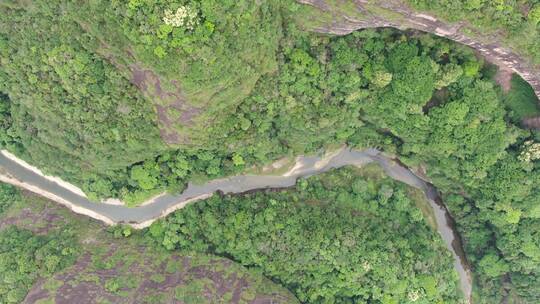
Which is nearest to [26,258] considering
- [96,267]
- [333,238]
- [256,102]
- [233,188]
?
[96,267]

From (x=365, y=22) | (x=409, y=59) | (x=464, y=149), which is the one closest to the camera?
(x=365, y=22)

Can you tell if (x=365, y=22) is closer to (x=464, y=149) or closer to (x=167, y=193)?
(x=464, y=149)

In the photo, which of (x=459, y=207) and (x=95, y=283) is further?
(x=459, y=207)

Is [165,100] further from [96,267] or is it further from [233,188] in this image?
[96,267]

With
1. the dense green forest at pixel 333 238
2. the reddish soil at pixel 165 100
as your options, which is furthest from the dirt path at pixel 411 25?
the dense green forest at pixel 333 238

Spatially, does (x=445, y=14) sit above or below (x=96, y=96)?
above

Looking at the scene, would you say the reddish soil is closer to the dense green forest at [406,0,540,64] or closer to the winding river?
the winding river

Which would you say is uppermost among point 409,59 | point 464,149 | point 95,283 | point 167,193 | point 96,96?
point 409,59

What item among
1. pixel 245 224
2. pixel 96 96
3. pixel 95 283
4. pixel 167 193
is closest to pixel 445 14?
pixel 245 224
